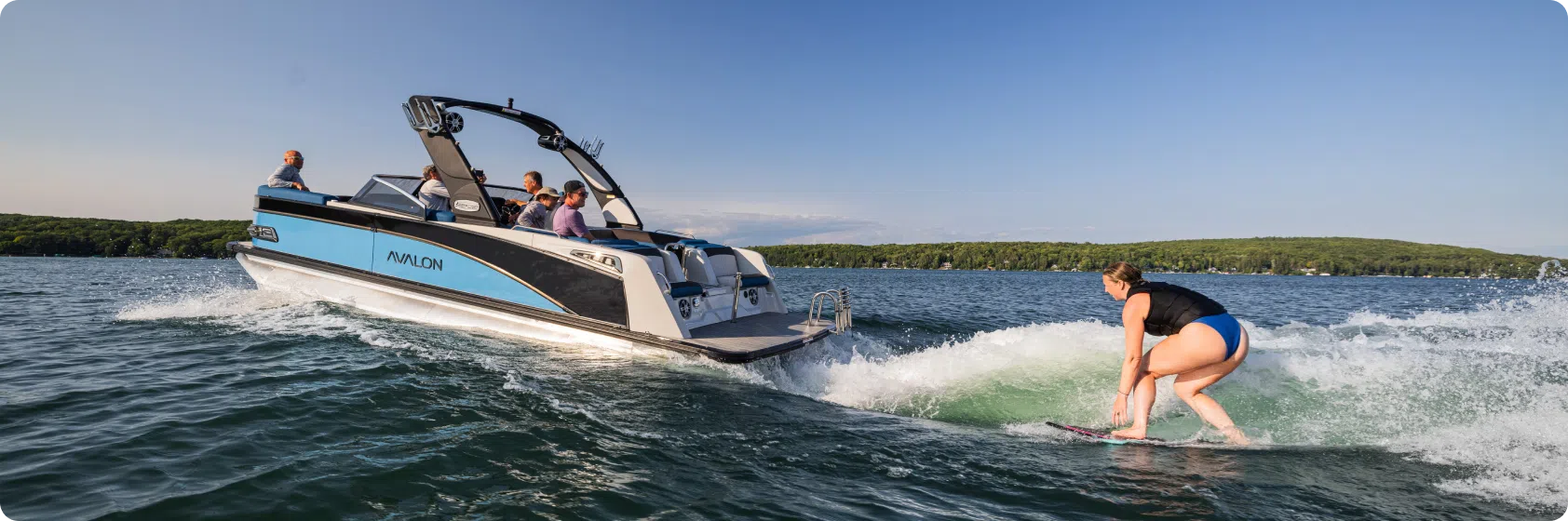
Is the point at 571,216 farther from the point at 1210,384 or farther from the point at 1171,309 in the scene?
the point at 1210,384

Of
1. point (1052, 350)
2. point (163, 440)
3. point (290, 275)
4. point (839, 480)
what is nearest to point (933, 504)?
point (839, 480)

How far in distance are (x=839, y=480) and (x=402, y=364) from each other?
4.37 metres

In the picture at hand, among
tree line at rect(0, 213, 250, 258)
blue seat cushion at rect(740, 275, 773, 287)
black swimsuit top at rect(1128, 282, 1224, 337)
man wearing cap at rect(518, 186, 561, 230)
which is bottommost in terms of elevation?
tree line at rect(0, 213, 250, 258)

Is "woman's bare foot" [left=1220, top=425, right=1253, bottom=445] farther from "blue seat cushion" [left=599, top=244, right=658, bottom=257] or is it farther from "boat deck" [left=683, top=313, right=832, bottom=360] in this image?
"blue seat cushion" [left=599, top=244, right=658, bottom=257]

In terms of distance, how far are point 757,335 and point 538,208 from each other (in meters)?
3.14

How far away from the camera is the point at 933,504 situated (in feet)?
11.0

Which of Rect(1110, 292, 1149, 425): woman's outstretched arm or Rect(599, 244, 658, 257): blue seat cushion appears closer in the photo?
Rect(1110, 292, 1149, 425): woman's outstretched arm

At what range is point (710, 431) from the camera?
463 cm

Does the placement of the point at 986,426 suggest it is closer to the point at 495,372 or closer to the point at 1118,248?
the point at 495,372

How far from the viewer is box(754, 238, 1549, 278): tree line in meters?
105

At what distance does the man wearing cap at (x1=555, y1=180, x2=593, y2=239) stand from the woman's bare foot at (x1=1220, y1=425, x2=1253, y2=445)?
6.29m

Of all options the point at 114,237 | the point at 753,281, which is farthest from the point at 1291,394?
the point at 114,237

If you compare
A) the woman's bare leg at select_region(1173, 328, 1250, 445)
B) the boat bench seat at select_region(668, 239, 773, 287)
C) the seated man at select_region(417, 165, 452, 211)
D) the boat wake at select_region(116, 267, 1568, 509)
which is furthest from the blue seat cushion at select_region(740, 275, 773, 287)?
the woman's bare leg at select_region(1173, 328, 1250, 445)

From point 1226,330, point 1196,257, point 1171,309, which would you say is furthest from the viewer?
point 1196,257
